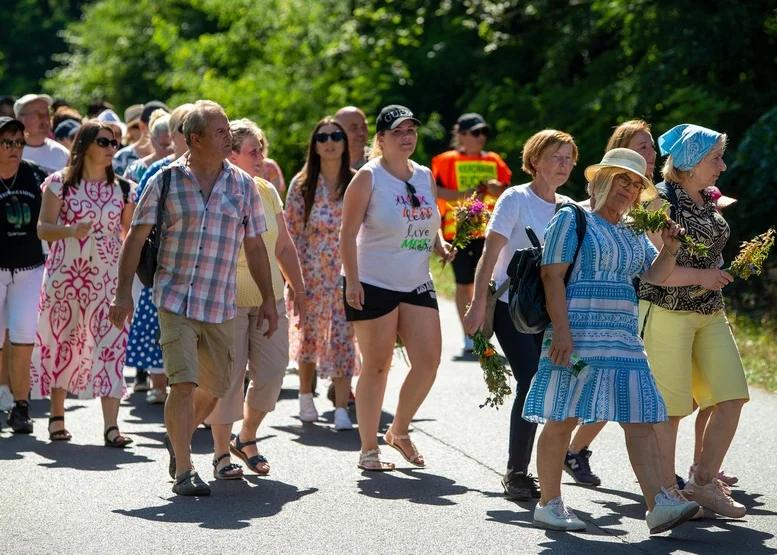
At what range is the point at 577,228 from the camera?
6.19m

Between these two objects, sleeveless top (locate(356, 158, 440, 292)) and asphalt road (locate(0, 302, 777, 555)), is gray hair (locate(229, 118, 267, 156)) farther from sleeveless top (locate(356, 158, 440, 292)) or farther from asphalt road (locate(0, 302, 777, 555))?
asphalt road (locate(0, 302, 777, 555))

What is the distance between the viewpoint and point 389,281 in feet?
25.7

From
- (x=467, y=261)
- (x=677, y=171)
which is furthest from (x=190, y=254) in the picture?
(x=467, y=261)

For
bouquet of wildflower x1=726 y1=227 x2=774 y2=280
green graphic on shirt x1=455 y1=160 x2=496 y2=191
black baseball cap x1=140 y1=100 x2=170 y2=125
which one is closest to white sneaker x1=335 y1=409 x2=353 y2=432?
bouquet of wildflower x1=726 y1=227 x2=774 y2=280

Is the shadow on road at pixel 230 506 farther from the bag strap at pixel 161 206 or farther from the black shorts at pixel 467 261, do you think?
the black shorts at pixel 467 261

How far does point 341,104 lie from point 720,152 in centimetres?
1727

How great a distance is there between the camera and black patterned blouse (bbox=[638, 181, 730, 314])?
6.74m

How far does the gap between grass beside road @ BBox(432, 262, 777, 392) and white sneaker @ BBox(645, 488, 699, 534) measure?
440cm

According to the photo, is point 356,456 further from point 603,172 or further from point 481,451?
point 603,172

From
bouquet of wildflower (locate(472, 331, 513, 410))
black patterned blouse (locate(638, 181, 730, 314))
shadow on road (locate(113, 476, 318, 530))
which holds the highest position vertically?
black patterned blouse (locate(638, 181, 730, 314))

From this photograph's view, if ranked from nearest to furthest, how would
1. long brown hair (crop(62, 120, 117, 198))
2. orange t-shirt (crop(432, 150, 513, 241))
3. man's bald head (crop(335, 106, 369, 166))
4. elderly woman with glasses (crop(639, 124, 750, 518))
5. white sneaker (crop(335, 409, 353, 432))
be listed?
elderly woman with glasses (crop(639, 124, 750, 518)) < long brown hair (crop(62, 120, 117, 198)) < white sneaker (crop(335, 409, 353, 432)) < man's bald head (crop(335, 106, 369, 166)) < orange t-shirt (crop(432, 150, 513, 241))

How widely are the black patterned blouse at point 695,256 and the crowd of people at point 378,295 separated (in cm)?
1

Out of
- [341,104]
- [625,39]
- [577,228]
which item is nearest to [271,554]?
[577,228]

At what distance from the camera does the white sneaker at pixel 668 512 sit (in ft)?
19.4
